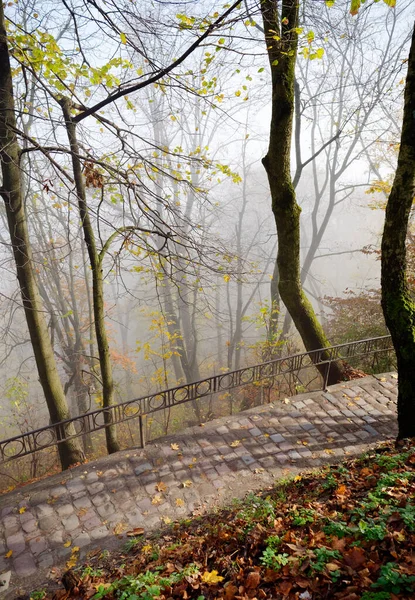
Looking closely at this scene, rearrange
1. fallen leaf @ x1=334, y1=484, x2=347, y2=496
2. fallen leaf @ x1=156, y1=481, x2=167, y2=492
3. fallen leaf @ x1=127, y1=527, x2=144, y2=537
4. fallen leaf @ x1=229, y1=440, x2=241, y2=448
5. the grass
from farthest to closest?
fallen leaf @ x1=229, y1=440, x2=241, y2=448, fallen leaf @ x1=156, y1=481, x2=167, y2=492, fallen leaf @ x1=127, y1=527, x2=144, y2=537, fallen leaf @ x1=334, y1=484, x2=347, y2=496, the grass

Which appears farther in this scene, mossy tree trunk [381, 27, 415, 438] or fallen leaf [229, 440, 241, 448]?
fallen leaf [229, 440, 241, 448]

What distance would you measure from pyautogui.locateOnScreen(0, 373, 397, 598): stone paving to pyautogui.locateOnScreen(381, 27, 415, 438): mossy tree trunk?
1521 mm

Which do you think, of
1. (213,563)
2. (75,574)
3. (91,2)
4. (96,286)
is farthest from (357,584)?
(91,2)

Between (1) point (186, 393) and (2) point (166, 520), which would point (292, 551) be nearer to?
(2) point (166, 520)

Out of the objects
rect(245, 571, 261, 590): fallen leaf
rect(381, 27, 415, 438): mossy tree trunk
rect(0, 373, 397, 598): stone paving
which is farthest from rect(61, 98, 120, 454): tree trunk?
rect(381, 27, 415, 438): mossy tree trunk

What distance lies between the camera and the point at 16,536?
418 cm

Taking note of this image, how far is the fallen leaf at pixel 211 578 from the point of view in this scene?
2.59 m

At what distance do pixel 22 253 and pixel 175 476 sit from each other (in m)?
4.10

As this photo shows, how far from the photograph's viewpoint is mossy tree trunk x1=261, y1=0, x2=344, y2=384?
515cm

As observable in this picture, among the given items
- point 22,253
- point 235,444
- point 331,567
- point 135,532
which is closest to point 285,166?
point 22,253

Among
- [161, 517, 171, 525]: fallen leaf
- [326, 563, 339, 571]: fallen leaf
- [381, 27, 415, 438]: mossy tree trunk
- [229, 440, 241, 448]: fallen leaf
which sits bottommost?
[161, 517, 171, 525]: fallen leaf

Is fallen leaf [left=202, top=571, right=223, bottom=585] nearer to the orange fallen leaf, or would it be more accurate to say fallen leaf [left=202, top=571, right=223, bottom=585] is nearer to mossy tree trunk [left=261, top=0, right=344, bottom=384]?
the orange fallen leaf

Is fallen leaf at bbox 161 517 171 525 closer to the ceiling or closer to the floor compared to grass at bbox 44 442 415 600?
closer to the floor

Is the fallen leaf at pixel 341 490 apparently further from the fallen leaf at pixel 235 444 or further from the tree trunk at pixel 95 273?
the tree trunk at pixel 95 273
